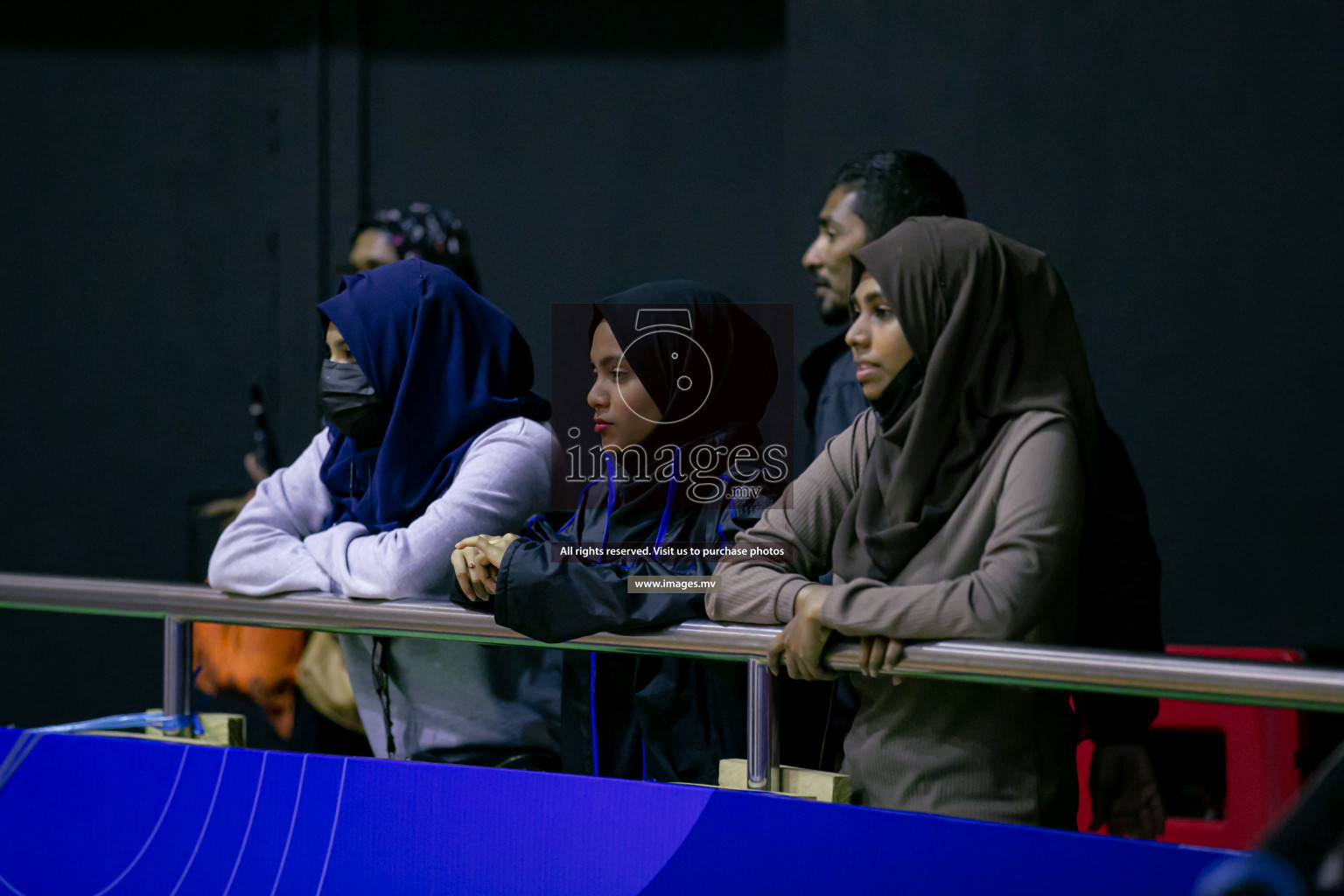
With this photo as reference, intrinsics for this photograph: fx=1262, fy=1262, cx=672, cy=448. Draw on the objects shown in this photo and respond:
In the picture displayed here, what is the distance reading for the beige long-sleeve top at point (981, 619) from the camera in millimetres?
1577

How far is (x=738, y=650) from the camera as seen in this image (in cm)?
166

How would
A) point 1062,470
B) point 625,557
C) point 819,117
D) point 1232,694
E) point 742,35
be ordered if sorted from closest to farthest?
point 1232,694 → point 1062,470 → point 625,557 → point 819,117 → point 742,35

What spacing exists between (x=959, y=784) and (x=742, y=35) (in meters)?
3.73

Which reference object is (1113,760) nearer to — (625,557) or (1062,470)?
(1062,470)

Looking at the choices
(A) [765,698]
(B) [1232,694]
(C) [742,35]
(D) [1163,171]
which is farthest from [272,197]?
(B) [1232,694]

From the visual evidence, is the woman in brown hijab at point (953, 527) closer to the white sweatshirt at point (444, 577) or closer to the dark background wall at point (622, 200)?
the white sweatshirt at point (444, 577)

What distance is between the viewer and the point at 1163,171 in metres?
3.92

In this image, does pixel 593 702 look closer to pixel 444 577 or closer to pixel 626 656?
pixel 626 656

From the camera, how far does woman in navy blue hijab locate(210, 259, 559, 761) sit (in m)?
2.07

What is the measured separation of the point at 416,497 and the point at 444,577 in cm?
19

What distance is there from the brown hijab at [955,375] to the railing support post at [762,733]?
207 mm

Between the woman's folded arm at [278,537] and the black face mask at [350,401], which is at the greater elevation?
the black face mask at [350,401]

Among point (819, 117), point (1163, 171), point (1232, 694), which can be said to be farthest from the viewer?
point (819, 117)

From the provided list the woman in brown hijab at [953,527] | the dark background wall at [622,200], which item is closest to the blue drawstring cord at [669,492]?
the woman in brown hijab at [953,527]
